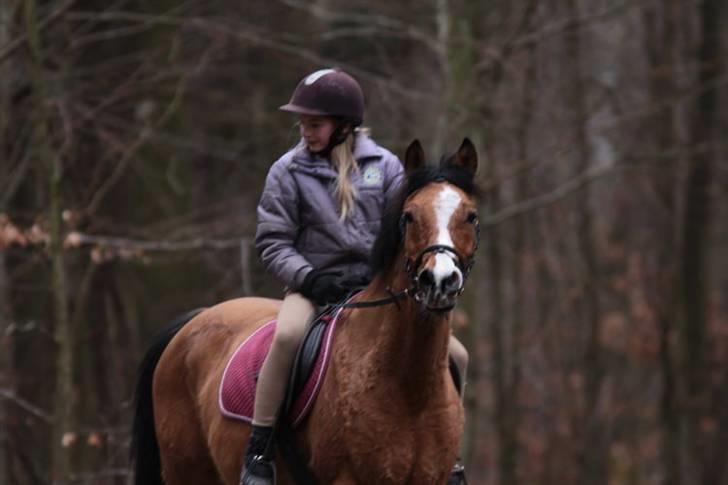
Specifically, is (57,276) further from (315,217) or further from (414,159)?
(414,159)

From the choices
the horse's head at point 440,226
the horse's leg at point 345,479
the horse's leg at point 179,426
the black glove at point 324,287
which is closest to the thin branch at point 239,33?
the horse's leg at point 179,426

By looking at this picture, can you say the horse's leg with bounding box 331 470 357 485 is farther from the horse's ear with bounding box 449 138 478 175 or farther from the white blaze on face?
the horse's ear with bounding box 449 138 478 175

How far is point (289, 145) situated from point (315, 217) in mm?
2135

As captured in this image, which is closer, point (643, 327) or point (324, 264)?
point (324, 264)

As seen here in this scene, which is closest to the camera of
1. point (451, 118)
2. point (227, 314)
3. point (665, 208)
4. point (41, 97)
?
point (227, 314)

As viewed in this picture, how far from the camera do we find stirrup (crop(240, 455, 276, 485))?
281 inches

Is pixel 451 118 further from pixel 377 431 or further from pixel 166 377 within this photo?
pixel 377 431

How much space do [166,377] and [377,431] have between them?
2.43m

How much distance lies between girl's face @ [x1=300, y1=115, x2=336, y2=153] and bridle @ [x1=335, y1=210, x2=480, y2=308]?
904mm

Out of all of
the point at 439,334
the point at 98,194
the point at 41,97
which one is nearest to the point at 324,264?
the point at 439,334

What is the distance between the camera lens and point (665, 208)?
65.6 ft

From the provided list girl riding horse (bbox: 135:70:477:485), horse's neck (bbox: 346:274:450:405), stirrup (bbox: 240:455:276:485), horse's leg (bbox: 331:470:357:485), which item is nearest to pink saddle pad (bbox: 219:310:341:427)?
girl riding horse (bbox: 135:70:477:485)

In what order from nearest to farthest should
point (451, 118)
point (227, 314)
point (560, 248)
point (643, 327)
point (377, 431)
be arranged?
1. point (377, 431)
2. point (227, 314)
3. point (451, 118)
4. point (560, 248)
5. point (643, 327)

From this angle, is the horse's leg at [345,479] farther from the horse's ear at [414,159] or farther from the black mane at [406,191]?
the horse's ear at [414,159]
